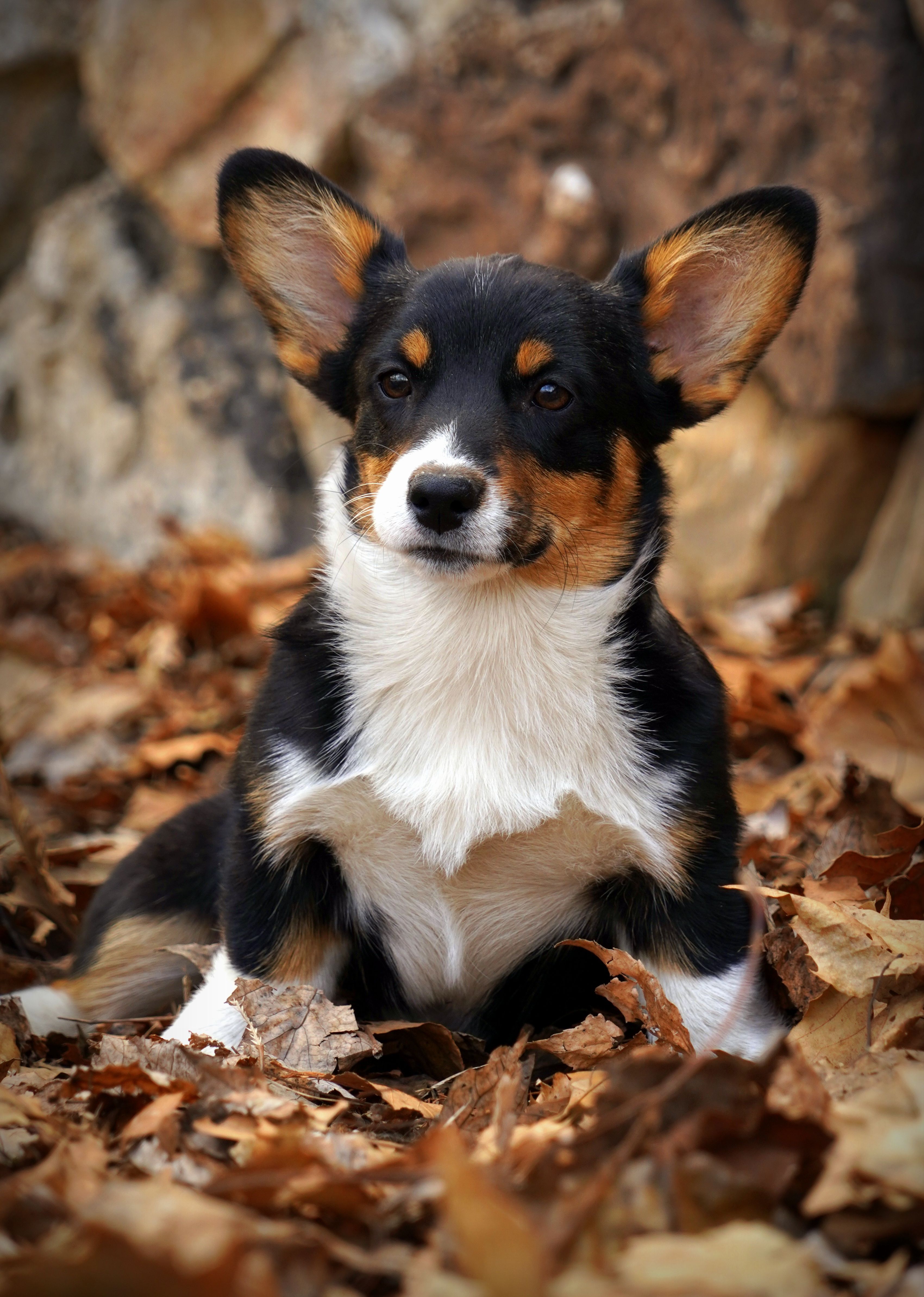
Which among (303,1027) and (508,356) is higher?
(508,356)

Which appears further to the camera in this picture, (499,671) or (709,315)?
(709,315)

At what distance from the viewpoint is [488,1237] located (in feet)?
5.09

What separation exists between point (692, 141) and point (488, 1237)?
5.50m

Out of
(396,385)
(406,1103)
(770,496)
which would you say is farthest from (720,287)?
(770,496)

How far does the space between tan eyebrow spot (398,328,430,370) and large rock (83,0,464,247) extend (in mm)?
4299

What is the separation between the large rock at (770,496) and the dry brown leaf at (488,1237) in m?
5.00

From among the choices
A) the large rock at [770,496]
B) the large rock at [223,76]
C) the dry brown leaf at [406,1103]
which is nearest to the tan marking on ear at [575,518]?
Result: the dry brown leaf at [406,1103]

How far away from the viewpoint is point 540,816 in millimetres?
2863

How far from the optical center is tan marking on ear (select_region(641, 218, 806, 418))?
10.6ft

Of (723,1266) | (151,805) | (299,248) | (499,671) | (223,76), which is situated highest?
(223,76)

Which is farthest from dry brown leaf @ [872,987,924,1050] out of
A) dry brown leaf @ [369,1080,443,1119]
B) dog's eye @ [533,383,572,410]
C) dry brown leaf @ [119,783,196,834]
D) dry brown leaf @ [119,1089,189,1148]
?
dry brown leaf @ [119,783,196,834]

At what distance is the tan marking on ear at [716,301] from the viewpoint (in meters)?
3.23

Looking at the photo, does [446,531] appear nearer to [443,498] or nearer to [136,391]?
[443,498]

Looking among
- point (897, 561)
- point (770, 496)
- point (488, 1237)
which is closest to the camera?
point (488, 1237)
